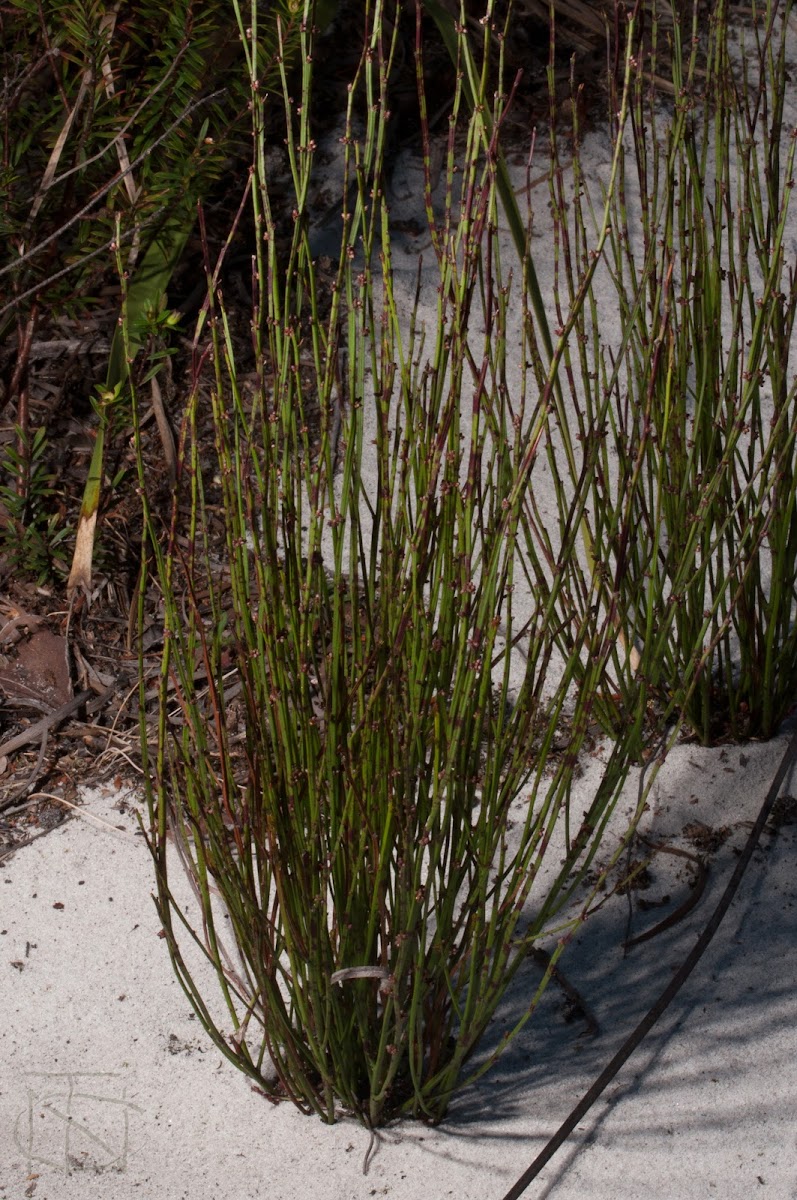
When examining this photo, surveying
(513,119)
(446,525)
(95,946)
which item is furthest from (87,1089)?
(513,119)

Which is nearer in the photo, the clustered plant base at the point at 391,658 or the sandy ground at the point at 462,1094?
the clustered plant base at the point at 391,658

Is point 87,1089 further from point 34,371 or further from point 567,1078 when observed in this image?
point 34,371

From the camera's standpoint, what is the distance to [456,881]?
116 centimetres

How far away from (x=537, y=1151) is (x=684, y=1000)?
0.85 ft

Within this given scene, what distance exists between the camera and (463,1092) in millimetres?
1392

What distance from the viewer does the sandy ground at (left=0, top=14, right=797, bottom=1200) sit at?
1301 mm

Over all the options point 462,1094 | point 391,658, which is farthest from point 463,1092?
point 391,658

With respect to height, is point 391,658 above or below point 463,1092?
above

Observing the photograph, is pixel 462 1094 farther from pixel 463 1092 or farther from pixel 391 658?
pixel 391 658

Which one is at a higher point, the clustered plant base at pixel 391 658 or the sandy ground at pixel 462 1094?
the clustered plant base at pixel 391 658

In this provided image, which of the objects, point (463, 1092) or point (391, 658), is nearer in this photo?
point (391, 658)

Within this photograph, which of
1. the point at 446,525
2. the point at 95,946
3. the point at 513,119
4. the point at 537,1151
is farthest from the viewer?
the point at 513,119

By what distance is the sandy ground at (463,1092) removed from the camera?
1.30m

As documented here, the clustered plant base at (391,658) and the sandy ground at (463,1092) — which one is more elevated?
the clustered plant base at (391,658)
